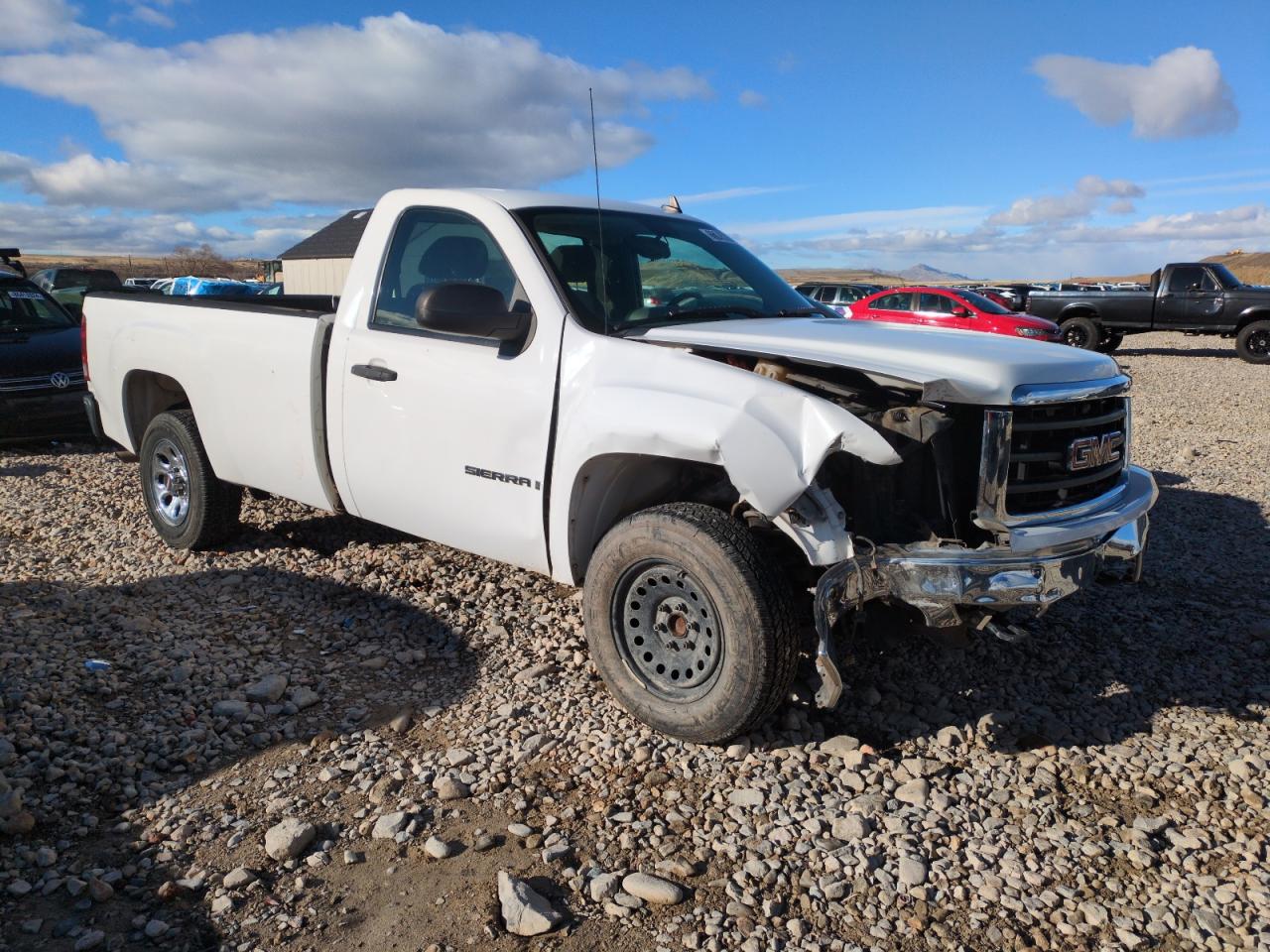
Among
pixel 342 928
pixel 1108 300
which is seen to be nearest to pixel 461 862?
pixel 342 928

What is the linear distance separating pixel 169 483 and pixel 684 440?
4.06 meters

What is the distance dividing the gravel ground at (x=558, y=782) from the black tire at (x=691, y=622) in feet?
0.64

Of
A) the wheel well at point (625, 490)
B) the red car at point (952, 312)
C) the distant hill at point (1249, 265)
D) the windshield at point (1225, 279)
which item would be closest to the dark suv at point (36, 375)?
the wheel well at point (625, 490)

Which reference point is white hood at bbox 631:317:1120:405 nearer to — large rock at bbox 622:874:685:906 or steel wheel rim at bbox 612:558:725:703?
steel wheel rim at bbox 612:558:725:703

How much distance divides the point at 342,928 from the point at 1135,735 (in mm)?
3027

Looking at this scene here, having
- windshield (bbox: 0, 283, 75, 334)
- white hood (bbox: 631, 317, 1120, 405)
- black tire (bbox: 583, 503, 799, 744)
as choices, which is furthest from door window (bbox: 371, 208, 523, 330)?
windshield (bbox: 0, 283, 75, 334)

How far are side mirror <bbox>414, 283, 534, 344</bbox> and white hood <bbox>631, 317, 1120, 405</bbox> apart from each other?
1.92 feet

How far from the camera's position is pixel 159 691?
13.4ft

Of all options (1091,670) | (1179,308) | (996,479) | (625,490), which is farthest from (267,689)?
(1179,308)

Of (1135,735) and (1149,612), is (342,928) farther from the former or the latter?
(1149,612)

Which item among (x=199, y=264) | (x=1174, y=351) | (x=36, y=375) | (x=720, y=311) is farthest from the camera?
(x=199, y=264)

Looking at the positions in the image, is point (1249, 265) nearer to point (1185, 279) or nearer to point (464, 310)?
point (1185, 279)

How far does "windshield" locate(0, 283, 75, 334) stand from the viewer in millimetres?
9776

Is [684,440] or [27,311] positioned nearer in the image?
[684,440]
